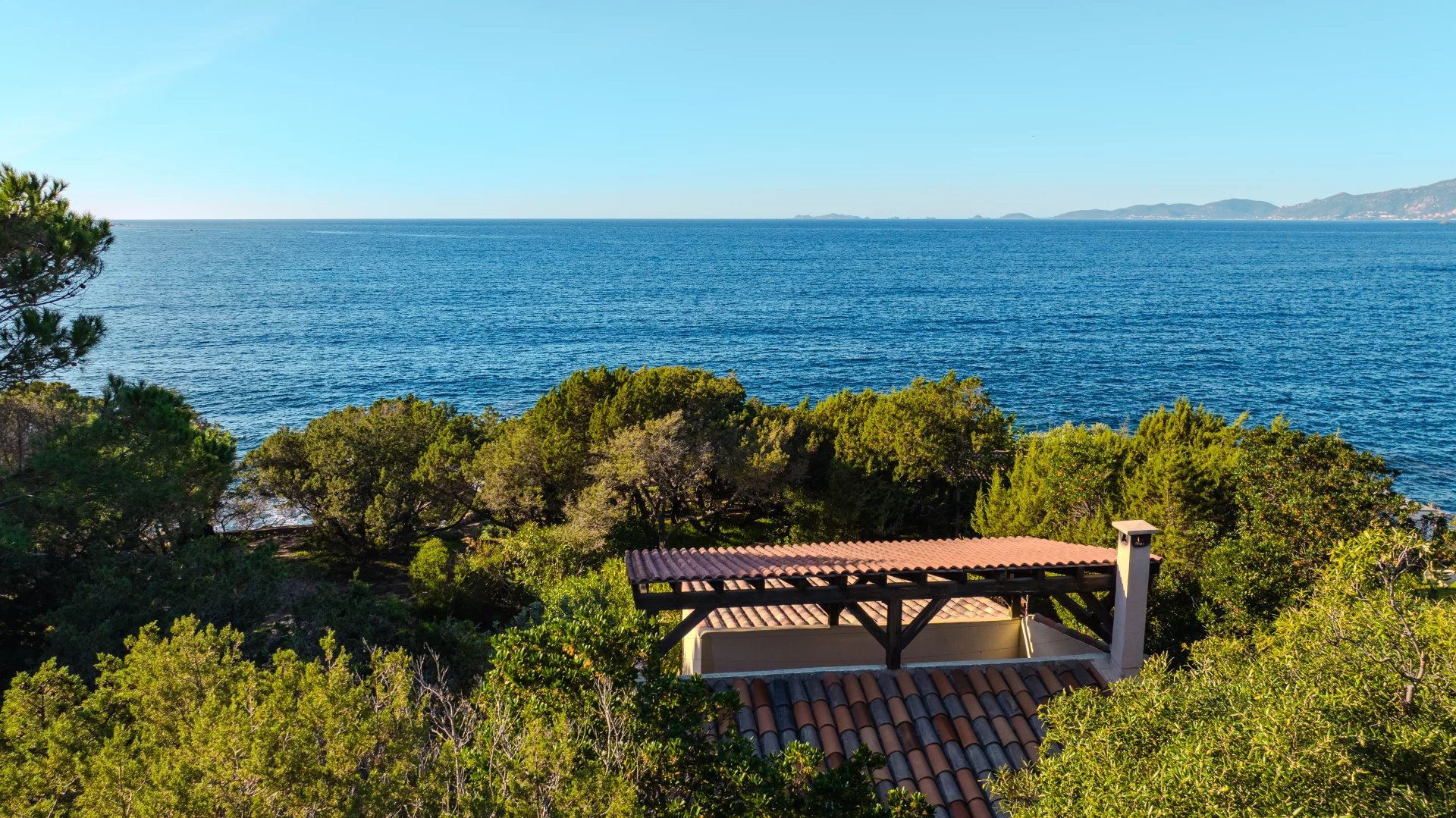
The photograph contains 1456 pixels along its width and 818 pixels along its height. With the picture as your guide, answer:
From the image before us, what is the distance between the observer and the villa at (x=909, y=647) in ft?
27.1

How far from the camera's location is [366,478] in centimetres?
2358

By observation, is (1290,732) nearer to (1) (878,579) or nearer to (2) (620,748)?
(2) (620,748)

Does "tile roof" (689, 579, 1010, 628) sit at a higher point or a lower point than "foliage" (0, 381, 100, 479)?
lower

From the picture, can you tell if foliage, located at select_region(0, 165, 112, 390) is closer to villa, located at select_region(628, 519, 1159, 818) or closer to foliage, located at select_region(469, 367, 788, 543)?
villa, located at select_region(628, 519, 1159, 818)

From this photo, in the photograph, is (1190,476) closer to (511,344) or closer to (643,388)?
(643,388)

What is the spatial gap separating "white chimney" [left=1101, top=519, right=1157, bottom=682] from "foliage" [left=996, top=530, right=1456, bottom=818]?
307 cm

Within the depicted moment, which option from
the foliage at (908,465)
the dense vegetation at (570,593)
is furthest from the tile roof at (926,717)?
the foliage at (908,465)

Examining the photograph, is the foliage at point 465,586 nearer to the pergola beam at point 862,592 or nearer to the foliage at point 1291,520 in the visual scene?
the pergola beam at point 862,592

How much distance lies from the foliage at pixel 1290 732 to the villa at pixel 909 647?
8.29ft

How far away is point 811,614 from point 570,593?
4499 millimetres

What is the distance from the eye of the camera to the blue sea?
1759 inches

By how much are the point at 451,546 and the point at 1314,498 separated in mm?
20047

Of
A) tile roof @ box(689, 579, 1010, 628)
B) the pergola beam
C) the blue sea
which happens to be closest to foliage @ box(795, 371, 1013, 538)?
tile roof @ box(689, 579, 1010, 628)

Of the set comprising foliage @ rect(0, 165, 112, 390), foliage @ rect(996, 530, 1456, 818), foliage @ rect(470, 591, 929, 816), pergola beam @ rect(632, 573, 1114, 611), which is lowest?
pergola beam @ rect(632, 573, 1114, 611)
